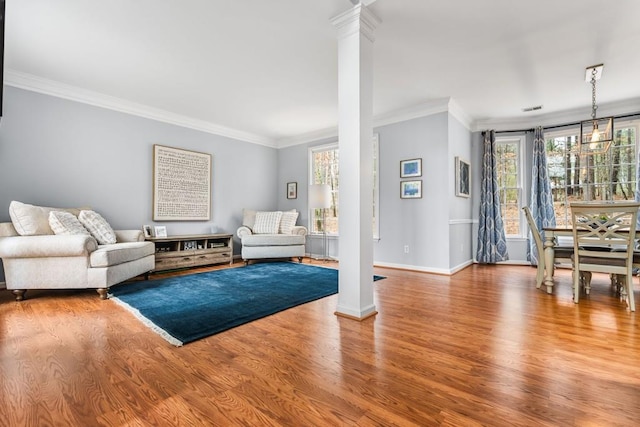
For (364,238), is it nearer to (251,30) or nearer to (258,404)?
(258,404)

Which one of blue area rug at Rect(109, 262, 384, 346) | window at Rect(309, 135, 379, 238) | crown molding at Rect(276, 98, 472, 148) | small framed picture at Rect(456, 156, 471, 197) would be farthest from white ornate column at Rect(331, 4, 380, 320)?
window at Rect(309, 135, 379, 238)

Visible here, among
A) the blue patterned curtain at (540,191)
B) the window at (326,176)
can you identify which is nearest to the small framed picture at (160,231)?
the window at (326,176)

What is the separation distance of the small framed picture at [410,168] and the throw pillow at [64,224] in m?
4.23

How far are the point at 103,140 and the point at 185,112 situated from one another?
1.23 m

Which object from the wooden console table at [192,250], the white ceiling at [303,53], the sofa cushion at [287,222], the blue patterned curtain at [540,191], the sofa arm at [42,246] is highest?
the white ceiling at [303,53]

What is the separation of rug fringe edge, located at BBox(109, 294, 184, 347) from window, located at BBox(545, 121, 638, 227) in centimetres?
539

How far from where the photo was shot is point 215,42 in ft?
9.57

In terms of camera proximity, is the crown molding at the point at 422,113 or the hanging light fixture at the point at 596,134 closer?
the hanging light fixture at the point at 596,134

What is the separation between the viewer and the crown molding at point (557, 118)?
436 centimetres

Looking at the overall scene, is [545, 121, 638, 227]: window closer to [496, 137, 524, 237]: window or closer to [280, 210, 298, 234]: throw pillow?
[496, 137, 524, 237]: window

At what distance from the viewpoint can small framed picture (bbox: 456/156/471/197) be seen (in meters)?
4.70

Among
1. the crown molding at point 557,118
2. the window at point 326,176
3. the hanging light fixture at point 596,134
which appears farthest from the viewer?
the window at point 326,176

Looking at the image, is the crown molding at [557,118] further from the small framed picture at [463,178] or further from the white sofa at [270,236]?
the white sofa at [270,236]

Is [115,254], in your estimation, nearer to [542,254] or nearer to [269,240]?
[269,240]
